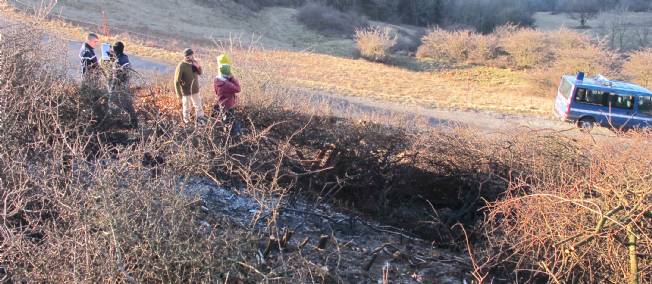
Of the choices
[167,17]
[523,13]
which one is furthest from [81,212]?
[523,13]

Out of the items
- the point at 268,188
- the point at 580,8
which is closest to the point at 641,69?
the point at 268,188

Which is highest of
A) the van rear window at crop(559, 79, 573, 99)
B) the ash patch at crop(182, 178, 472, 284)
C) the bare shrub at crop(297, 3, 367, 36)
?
the bare shrub at crop(297, 3, 367, 36)

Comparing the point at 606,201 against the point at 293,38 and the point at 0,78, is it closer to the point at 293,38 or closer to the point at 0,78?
the point at 0,78

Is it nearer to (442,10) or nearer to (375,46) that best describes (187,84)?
(375,46)

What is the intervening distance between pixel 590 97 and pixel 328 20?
29840 mm

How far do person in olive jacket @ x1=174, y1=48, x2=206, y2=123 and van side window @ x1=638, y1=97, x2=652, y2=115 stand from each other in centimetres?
1368

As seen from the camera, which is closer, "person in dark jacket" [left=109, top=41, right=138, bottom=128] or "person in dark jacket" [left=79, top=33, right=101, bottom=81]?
"person in dark jacket" [left=109, top=41, right=138, bottom=128]

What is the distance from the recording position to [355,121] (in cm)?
802

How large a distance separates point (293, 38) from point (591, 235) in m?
36.6

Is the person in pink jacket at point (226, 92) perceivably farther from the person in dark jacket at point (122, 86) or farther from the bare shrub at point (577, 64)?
the bare shrub at point (577, 64)

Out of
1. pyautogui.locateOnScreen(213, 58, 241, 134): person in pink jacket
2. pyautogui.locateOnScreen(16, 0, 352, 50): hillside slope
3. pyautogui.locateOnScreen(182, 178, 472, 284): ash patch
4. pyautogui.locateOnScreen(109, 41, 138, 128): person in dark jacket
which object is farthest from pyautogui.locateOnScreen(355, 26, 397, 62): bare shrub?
pyautogui.locateOnScreen(182, 178, 472, 284): ash patch

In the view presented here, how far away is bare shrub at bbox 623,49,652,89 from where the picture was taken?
954 inches

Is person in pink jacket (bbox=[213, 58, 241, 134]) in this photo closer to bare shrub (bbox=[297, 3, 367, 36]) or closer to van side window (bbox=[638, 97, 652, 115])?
van side window (bbox=[638, 97, 652, 115])

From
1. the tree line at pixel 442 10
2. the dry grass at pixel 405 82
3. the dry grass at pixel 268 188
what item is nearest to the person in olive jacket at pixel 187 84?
the dry grass at pixel 268 188
